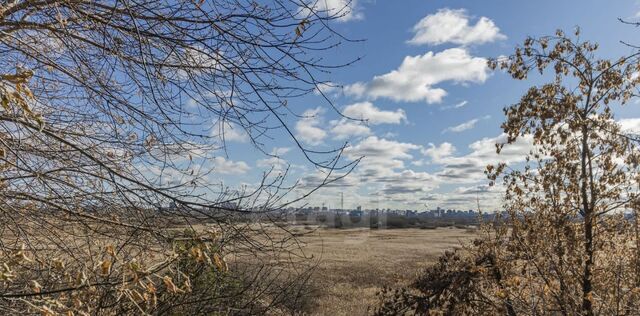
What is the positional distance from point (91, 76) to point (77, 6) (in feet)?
1.76

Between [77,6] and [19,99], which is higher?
[77,6]

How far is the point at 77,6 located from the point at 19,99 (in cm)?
147

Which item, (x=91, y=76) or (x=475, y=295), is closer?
(x=91, y=76)

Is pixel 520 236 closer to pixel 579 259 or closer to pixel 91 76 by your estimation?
pixel 579 259

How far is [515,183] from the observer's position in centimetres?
614

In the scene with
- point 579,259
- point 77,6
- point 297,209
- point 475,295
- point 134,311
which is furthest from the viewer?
point 475,295

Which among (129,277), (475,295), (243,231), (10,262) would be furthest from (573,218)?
(10,262)

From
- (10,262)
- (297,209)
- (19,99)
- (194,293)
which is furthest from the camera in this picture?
(194,293)

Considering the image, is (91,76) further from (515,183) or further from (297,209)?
(515,183)

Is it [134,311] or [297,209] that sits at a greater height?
[297,209]

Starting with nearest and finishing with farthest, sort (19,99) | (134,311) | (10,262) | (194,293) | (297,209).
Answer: (19,99), (10,262), (297,209), (134,311), (194,293)

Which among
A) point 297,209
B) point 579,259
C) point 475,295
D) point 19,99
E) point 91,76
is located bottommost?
point 475,295

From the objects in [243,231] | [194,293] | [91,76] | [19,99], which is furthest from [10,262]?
[194,293]

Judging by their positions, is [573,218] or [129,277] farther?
[573,218]
